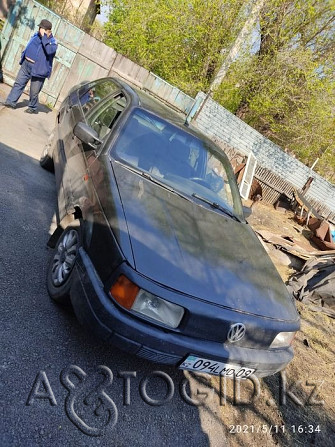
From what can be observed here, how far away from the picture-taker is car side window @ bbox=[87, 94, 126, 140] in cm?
351

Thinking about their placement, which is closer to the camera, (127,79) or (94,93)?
(94,93)

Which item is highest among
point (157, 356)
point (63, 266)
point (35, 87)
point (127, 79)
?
point (127, 79)

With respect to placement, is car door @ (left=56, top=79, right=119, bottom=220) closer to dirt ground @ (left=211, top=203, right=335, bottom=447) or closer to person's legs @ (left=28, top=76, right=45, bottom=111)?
dirt ground @ (left=211, top=203, right=335, bottom=447)

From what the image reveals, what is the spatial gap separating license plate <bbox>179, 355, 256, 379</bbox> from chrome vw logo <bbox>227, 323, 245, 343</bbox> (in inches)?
6.8

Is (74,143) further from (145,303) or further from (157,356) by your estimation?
(157,356)

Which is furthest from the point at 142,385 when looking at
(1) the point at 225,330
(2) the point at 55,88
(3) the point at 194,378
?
(2) the point at 55,88

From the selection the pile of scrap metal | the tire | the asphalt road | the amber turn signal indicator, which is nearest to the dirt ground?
the asphalt road

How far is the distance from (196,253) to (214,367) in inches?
30.1

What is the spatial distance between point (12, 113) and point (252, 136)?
7.94 m

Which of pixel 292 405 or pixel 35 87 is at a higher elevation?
pixel 35 87

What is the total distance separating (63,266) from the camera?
2.79 meters

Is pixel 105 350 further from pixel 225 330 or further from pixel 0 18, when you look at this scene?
pixel 0 18

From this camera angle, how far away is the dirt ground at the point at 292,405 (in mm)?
2805

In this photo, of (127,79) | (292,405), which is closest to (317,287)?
(292,405)
